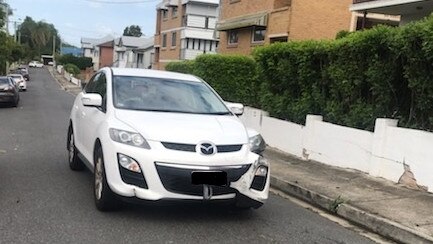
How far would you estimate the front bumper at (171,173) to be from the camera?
5.30 m

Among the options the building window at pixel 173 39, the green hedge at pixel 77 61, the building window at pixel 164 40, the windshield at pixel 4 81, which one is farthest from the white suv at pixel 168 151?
the green hedge at pixel 77 61

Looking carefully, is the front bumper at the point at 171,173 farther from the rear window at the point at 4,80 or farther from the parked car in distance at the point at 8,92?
the rear window at the point at 4,80

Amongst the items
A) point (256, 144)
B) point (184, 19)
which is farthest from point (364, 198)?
point (184, 19)

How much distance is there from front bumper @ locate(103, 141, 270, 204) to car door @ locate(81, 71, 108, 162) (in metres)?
0.92

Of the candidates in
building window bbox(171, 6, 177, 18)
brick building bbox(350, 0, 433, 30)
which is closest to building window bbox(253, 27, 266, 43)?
brick building bbox(350, 0, 433, 30)

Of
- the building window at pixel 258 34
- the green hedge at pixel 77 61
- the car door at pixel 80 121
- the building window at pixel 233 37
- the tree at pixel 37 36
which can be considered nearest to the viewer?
the car door at pixel 80 121

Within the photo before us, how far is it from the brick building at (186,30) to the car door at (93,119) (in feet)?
133

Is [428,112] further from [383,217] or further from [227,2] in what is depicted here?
[227,2]

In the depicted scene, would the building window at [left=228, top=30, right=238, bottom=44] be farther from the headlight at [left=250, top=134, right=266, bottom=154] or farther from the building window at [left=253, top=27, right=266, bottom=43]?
the headlight at [left=250, top=134, right=266, bottom=154]

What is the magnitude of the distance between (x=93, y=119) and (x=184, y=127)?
5.41 feet

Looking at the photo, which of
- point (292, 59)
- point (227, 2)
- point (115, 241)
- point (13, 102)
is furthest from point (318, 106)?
point (227, 2)

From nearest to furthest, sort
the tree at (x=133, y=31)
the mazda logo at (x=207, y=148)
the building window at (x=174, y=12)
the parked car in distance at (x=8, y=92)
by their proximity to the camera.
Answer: the mazda logo at (x=207, y=148) → the parked car in distance at (x=8, y=92) → the building window at (x=174, y=12) → the tree at (x=133, y=31)

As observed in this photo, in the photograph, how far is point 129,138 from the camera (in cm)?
555

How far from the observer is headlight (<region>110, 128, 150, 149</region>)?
17.9 feet
